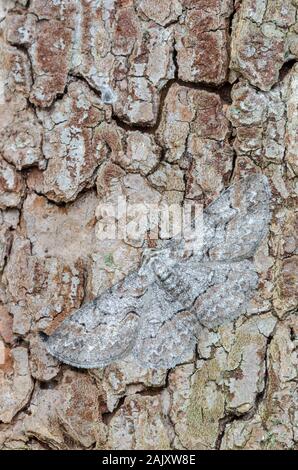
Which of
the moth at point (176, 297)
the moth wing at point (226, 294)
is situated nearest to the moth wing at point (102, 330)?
the moth at point (176, 297)

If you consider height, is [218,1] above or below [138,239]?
above

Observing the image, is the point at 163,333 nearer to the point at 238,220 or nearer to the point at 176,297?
the point at 176,297

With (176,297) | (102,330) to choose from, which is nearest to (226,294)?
(176,297)

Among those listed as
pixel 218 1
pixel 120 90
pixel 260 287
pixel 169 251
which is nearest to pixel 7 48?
pixel 120 90

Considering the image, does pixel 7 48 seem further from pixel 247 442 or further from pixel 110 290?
pixel 247 442

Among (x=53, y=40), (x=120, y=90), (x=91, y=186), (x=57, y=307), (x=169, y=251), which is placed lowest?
(x=57, y=307)

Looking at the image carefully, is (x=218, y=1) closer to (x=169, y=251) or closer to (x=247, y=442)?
(x=169, y=251)
